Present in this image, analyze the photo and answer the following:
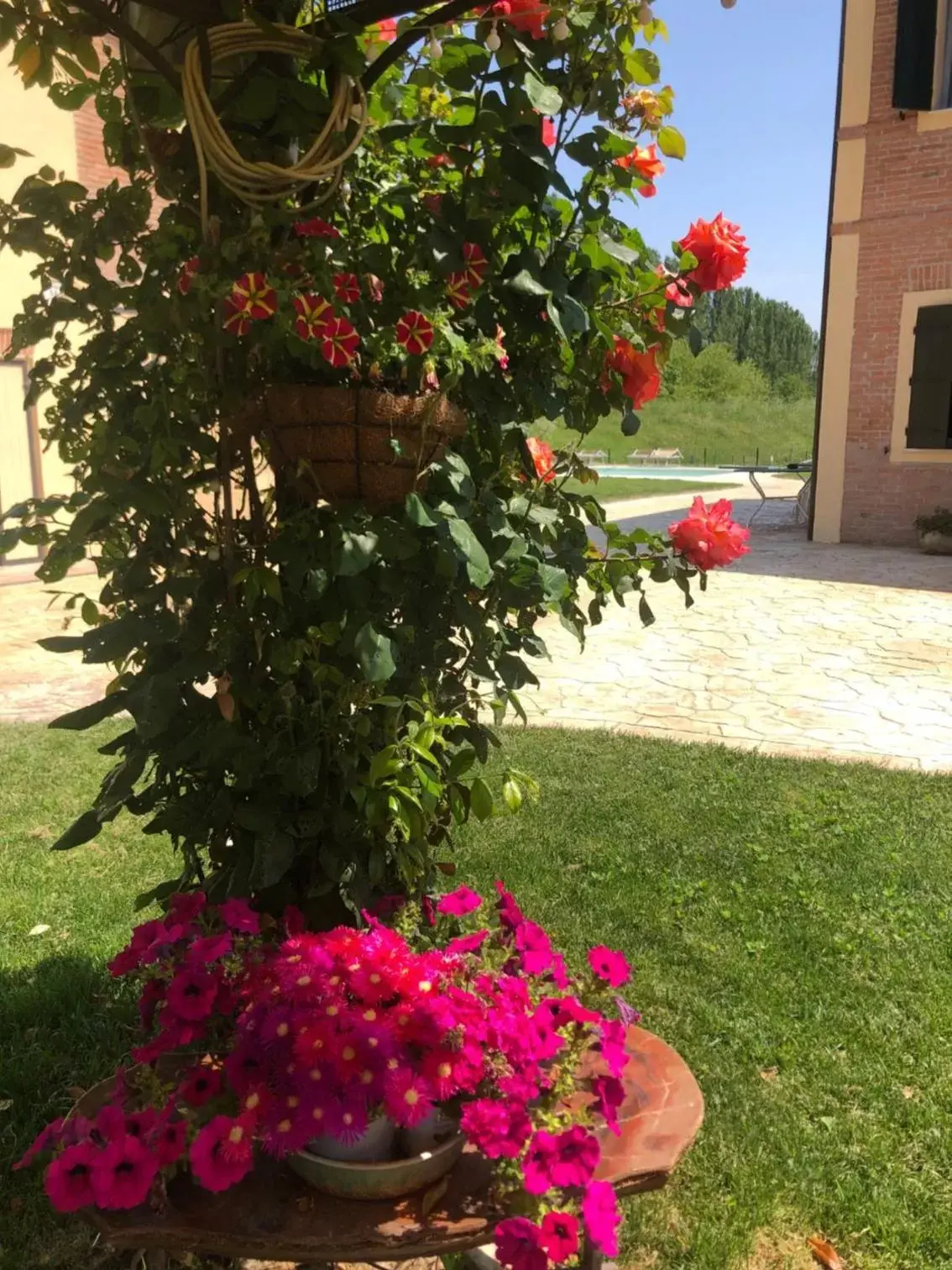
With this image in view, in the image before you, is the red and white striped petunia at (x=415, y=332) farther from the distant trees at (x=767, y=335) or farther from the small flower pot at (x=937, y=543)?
the distant trees at (x=767, y=335)

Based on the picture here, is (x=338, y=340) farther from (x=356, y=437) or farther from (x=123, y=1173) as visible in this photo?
(x=123, y=1173)

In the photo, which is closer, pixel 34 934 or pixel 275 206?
pixel 275 206

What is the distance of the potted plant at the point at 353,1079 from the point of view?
122 cm

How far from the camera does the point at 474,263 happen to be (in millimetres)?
1438

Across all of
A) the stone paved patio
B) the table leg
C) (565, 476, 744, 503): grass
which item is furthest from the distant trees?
the stone paved patio

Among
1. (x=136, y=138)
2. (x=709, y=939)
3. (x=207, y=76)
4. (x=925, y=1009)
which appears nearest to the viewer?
(x=207, y=76)

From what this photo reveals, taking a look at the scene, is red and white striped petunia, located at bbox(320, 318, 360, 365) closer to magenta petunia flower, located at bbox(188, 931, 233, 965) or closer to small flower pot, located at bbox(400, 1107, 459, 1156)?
magenta petunia flower, located at bbox(188, 931, 233, 965)

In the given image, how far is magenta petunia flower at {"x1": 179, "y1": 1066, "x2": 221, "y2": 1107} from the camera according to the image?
4.32 ft

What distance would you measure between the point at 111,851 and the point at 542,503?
2.71m

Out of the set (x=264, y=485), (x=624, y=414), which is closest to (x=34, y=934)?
(x=264, y=485)

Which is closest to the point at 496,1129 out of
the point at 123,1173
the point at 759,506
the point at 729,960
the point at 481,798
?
the point at 123,1173

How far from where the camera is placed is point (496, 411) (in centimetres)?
160

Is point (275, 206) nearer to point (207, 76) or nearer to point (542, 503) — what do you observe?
point (207, 76)

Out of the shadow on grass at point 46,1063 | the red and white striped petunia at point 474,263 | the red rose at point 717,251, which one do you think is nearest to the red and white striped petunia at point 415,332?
the red and white striped petunia at point 474,263
